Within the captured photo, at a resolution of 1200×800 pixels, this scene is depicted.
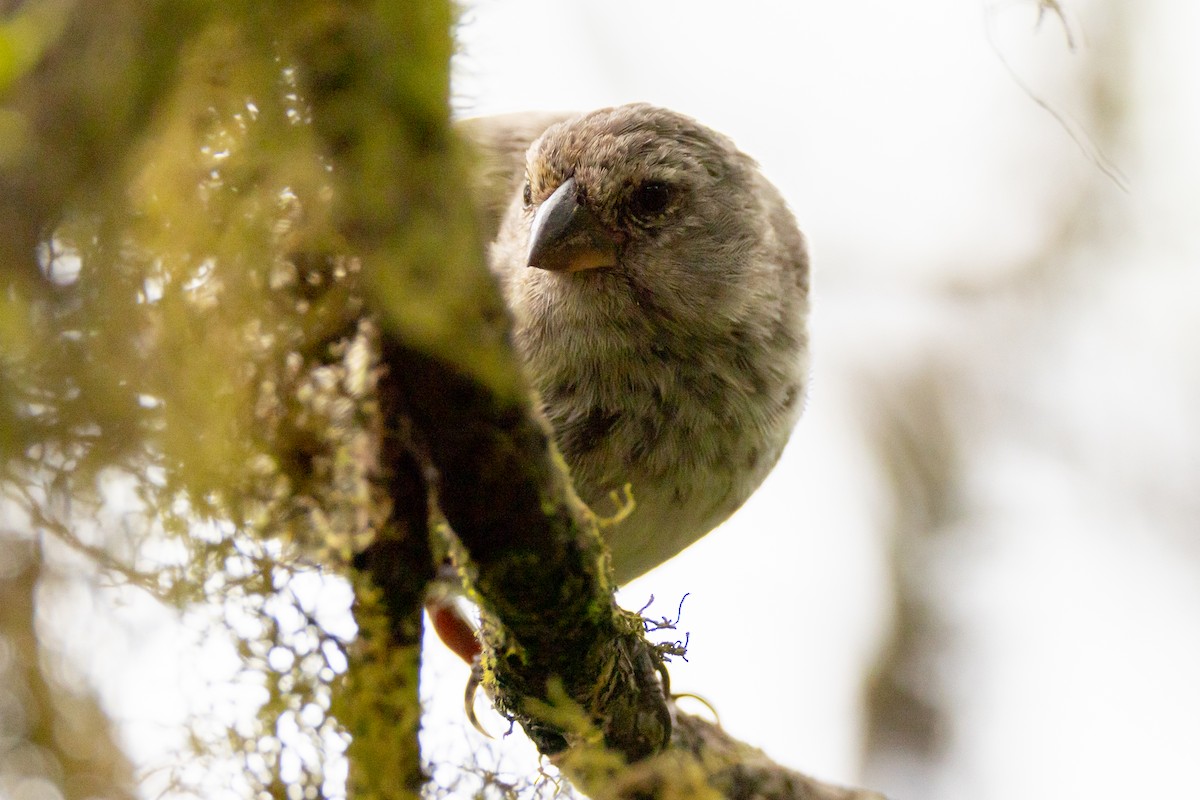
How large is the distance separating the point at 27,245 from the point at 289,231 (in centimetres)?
34

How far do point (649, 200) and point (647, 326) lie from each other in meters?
0.44

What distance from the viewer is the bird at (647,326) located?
326 centimetres

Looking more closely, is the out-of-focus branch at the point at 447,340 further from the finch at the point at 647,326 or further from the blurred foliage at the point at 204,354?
the finch at the point at 647,326

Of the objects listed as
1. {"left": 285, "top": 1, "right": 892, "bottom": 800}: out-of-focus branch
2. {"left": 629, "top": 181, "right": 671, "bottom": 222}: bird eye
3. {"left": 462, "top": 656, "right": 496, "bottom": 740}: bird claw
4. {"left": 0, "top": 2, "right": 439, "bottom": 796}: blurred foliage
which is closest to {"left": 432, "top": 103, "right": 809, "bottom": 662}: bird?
{"left": 629, "top": 181, "right": 671, "bottom": 222}: bird eye

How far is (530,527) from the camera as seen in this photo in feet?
5.43

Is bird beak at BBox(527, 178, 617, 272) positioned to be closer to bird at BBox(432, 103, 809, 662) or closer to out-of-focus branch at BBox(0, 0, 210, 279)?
bird at BBox(432, 103, 809, 662)

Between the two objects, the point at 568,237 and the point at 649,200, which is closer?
the point at 568,237

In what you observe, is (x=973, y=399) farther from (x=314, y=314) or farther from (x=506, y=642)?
(x=314, y=314)

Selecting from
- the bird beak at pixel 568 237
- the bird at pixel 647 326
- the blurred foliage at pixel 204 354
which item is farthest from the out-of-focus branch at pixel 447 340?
the bird beak at pixel 568 237

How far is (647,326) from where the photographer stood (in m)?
3.37

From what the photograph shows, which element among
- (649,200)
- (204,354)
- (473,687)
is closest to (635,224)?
(649,200)

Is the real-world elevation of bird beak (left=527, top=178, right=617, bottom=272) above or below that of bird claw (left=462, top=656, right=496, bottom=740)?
above

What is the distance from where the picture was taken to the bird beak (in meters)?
3.23

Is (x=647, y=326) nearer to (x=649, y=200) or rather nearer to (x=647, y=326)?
(x=647, y=326)
